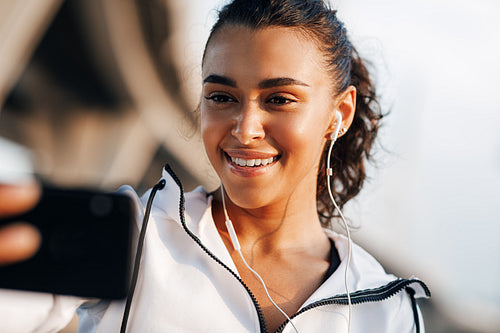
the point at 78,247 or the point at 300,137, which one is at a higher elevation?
the point at 300,137

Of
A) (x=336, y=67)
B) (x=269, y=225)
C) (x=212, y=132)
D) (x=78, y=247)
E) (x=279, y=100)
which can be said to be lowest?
(x=269, y=225)

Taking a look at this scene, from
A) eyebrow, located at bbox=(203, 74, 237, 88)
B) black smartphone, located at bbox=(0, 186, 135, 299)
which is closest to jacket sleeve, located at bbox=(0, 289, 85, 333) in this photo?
black smartphone, located at bbox=(0, 186, 135, 299)

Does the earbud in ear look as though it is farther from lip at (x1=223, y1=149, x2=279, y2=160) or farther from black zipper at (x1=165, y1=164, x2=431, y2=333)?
black zipper at (x1=165, y1=164, x2=431, y2=333)

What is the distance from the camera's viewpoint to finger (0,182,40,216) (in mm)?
528

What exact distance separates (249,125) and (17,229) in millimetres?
604

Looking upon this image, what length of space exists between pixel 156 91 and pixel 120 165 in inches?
35.2

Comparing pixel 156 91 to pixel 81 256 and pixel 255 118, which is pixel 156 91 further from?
pixel 81 256

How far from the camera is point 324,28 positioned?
125 centimetres

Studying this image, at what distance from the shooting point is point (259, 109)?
1.09 meters

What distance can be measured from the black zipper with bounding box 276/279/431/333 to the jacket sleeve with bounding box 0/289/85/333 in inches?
18.0

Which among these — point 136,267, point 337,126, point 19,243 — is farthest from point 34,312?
point 337,126

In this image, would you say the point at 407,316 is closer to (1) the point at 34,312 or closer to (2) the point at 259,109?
(2) the point at 259,109

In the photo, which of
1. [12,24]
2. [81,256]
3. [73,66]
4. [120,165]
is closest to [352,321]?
[81,256]

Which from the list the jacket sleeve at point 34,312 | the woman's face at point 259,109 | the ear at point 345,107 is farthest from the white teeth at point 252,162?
the jacket sleeve at point 34,312
